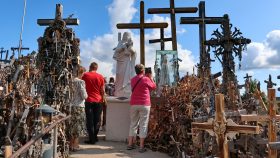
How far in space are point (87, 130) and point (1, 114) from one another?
2671mm

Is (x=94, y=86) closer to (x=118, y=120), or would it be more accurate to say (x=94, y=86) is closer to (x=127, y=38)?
(x=118, y=120)

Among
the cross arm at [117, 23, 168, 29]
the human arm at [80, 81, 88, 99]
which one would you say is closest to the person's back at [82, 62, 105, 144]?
the human arm at [80, 81, 88, 99]

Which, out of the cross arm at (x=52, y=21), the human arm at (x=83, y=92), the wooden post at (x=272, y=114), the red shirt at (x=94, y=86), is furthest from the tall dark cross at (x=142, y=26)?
the wooden post at (x=272, y=114)

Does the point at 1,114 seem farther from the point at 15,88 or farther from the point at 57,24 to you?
the point at 57,24

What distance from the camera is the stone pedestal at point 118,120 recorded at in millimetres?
8852

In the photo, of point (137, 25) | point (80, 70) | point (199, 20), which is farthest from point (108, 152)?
point (199, 20)

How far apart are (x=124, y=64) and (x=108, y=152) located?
312 centimetres

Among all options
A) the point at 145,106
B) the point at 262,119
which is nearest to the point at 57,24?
the point at 145,106

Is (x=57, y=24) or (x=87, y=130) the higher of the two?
(x=57, y=24)

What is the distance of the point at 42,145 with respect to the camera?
4.98 meters

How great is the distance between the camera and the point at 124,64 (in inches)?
395

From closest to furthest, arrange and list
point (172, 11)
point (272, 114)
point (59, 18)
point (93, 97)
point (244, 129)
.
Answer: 1. point (244, 129)
2. point (272, 114)
3. point (59, 18)
4. point (93, 97)
5. point (172, 11)

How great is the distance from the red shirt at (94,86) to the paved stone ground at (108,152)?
3.30 feet

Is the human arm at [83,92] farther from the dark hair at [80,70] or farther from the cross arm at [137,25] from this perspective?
the cross arm at [137,25]
